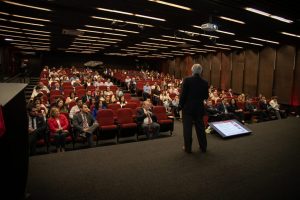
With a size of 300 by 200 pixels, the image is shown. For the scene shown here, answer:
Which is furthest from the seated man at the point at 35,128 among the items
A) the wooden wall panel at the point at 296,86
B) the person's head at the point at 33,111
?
the wooden wall panel at the point at 296,86

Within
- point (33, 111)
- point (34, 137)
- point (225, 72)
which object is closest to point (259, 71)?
point (225, 72)

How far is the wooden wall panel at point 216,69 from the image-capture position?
18194 millimetres

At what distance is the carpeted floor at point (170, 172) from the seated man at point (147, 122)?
2.45 meters

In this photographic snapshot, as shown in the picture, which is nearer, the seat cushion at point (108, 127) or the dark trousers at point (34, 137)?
the dark trousers at point (34, 137)

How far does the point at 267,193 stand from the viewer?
209 centimetres

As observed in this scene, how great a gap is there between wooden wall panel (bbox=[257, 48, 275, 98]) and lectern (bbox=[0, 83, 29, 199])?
14.3 m

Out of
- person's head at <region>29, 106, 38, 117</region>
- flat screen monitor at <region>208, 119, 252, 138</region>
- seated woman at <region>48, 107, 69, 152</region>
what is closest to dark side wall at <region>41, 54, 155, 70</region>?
person's head at <region>29, 106, 38, 117</region>

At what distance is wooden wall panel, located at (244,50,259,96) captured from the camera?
14886 mm

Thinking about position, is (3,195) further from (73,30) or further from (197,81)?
(73,30)

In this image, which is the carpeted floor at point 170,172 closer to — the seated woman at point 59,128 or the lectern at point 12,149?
the lectern at point 12,149

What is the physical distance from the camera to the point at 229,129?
4.09 m

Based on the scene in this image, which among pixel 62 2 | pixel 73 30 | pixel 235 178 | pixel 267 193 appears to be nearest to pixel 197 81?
pixel 235 178

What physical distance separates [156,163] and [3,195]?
1645 millimetres

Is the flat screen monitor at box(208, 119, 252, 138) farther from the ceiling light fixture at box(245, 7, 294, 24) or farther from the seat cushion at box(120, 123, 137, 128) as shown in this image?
the ceiling light fixture at box(245, 7, 294, 24)
